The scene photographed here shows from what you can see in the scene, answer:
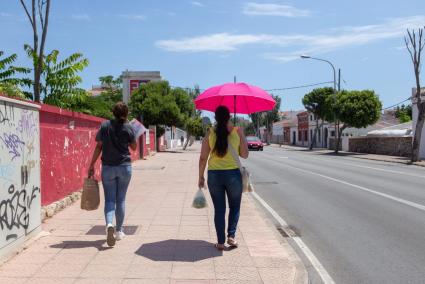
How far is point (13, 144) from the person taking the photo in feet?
20.2

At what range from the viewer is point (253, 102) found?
8266 millimetres

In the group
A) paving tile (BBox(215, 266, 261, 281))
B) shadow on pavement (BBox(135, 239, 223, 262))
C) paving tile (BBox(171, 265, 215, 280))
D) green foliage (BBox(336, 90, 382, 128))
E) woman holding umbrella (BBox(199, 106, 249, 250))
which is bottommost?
paving tile (BBox(215, 266, 261, 281))

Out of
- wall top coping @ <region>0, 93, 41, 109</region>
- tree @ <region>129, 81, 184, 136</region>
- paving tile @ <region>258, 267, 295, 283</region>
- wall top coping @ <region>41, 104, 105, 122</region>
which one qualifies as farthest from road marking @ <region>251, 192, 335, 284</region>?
tree @ <region>129, 81, 184, 136</region>

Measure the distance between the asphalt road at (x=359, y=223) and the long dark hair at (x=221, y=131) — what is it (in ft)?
6.18

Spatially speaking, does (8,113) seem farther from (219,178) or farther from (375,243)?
(375,243)

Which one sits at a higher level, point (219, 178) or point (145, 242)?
point (219, 178)

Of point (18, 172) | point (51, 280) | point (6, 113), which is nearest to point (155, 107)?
point (18, 172)

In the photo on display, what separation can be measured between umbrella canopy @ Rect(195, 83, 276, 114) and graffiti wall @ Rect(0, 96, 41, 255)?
7.94 ft

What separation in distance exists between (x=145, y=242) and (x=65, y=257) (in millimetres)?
1230

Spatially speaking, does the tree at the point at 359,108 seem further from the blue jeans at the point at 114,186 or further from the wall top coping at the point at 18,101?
the wall top coping at the point at 18,101

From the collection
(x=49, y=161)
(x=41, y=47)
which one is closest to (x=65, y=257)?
(x=49, y=161)

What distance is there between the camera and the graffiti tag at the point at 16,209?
19.1ft

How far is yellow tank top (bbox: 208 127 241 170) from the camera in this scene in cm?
645

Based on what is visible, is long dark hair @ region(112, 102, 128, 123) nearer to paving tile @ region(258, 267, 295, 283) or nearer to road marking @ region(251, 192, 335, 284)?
paving tile @ region(258, 267, 295, 283)
